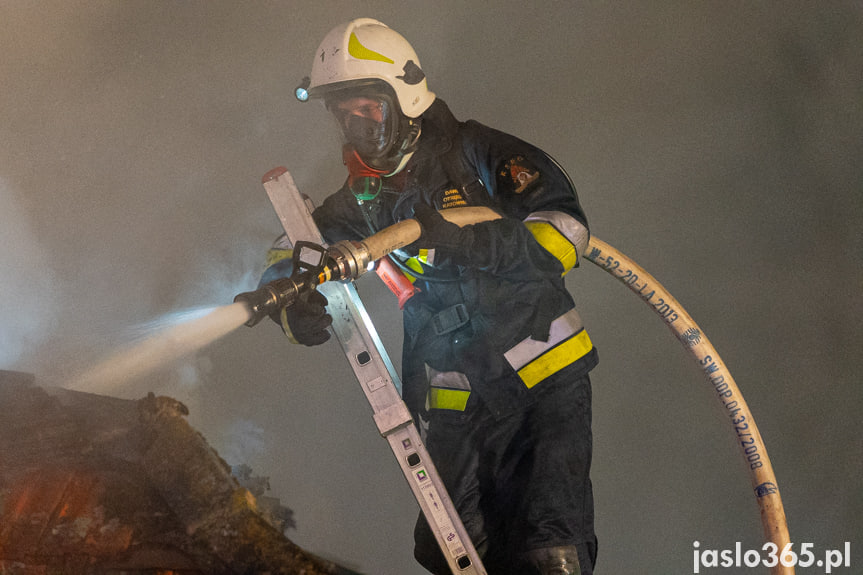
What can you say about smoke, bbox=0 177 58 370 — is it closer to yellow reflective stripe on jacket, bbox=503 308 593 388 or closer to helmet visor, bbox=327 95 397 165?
helmet visor, bbox=327 95 397 165

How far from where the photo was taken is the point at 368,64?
2.70m

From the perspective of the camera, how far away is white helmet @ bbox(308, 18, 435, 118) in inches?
106

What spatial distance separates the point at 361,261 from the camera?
2361mm

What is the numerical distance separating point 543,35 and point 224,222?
209cm

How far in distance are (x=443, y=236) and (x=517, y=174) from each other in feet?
1.46

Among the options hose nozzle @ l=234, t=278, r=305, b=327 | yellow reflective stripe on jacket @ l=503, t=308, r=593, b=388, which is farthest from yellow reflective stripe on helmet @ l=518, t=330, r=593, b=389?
hose nozzle @ l=234, t=278, r=305, b=327

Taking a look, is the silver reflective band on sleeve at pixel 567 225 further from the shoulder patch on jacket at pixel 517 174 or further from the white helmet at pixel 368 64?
the white helmet at pixel 368 64

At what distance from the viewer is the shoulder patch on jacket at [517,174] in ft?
8.76

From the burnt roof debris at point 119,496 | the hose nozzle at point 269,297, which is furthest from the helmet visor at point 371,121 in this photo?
the burnt roof debris at point 119,496

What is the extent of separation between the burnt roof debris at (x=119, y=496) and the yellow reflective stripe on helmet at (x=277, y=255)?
3.17 feet

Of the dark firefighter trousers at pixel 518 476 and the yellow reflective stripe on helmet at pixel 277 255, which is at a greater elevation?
the yellow reflective stripe on helmet at pixel 277 255

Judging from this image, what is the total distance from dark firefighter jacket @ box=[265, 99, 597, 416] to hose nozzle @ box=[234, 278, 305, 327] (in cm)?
55

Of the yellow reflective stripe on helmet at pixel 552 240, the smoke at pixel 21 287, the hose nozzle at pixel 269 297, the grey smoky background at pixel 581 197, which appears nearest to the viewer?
the hose nozzle at pixel 269 297

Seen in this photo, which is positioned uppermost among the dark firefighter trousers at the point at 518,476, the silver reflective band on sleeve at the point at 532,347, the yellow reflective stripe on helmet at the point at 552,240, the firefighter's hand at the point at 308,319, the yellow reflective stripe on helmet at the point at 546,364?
the firefighter's hand at the point at 308,319
